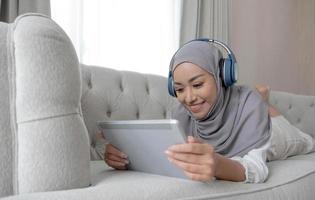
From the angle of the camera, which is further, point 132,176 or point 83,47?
point 83,47

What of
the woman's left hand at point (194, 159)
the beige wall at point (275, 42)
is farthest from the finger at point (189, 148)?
the beige wall at point (275, 42)

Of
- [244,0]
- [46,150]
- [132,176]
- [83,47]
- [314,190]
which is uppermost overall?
[244,0]

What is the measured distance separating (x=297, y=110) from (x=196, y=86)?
164 centimetres

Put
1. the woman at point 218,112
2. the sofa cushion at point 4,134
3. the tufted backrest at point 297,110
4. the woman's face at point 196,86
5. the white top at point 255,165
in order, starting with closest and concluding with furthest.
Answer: the sofa cushion at point 4,134
the white top at point 255,165
the woman at point 218,112
the woman's face at point 196,86
the tufted backrest at point 297,110

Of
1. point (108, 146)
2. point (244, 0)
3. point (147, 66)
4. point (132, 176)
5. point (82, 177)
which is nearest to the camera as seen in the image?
point (82, 177)

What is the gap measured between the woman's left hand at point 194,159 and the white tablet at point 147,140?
0.02 metres

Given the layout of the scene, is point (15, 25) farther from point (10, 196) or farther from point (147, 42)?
point (147, 42)

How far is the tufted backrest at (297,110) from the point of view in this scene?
8.36ft

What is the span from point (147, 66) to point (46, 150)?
6.47 ft

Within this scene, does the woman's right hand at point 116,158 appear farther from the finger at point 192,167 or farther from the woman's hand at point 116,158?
the finger at point 192,167

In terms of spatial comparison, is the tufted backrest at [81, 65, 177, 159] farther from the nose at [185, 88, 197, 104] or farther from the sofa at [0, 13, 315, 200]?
the sofa at [0, 13, 315, 200]

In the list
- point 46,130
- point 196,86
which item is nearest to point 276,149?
point 196,86

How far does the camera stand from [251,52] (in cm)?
358

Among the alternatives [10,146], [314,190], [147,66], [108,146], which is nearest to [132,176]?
[108,146]
